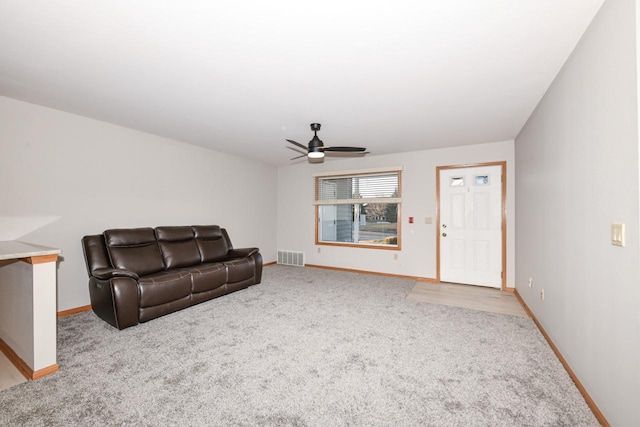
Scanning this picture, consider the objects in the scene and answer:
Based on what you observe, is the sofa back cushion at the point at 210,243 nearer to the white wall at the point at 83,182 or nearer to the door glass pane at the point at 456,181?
the white wall at the point at 83,182

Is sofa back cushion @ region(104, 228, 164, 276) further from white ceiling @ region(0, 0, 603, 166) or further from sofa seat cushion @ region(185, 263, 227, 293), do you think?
white ceiling @ region(0, 0, 603, 166)

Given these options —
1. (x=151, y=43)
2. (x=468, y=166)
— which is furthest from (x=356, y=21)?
(x=468, y=166)

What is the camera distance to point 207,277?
3.62 metres

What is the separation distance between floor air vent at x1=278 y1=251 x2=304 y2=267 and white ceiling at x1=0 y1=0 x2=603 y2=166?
3499 millimetres

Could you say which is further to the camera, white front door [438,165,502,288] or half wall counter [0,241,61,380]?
white front door [438,165,502,288]

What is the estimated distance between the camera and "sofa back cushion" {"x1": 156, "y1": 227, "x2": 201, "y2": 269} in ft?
12.7

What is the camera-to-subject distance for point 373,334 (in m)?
2.77

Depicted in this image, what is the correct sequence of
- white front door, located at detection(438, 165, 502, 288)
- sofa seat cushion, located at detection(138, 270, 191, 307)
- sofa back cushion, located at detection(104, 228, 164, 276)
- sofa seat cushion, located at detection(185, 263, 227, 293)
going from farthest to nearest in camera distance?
white front door, located at detection(438, 165, 502, 288), sofa seat cushion, located at detection(185, 263, 227, 293), sofa back cushion, located at detection(104, 228, 164, 276), sofa seat cushion, located at detection(138, 270, 191, 307)

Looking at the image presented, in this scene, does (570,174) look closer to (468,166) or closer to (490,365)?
(490,365)

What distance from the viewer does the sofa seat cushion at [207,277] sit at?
11.5ft

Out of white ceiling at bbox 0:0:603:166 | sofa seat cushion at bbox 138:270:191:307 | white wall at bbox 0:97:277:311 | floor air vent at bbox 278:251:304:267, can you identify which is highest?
white ceiling at bbox 0:0:603:166

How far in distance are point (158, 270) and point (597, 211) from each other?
4468 mm

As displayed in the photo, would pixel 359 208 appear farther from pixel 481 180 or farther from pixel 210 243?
pixel 210 243

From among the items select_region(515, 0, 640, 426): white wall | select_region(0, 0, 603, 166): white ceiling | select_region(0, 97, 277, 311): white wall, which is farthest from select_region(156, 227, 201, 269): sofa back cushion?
select_region(515, 0, 640, 426): white wall
